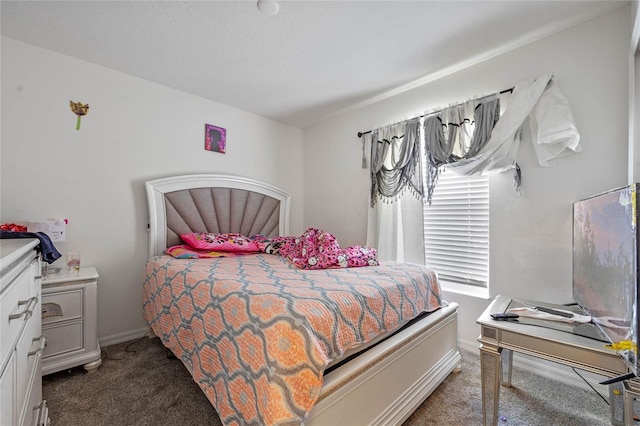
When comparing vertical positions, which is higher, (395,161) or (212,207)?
(395,161)

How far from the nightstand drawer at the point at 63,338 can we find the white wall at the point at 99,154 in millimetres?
549

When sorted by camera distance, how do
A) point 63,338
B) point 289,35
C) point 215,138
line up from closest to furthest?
1. point 63,338
2. point 289,35
3. point 215,138

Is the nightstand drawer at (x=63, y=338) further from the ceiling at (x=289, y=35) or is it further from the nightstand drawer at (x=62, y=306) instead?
the ceiling at (x=289, y=35)

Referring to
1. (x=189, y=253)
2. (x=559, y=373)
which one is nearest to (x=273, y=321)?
(x=189, y=253)

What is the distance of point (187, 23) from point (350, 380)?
8.01 ft

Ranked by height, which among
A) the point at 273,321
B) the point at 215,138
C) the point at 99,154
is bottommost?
the point at 273,321

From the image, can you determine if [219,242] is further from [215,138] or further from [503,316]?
[503,316]

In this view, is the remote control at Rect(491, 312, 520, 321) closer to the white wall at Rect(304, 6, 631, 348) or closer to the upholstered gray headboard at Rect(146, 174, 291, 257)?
the white wall at Rect(304, 6, 631, 348)

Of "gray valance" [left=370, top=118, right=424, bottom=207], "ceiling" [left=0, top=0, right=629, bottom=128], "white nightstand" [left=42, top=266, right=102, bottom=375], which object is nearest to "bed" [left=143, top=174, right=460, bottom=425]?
"white nightstand" [left=42, top=266, right=102, bottom=375]

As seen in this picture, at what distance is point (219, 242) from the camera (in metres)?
2.68

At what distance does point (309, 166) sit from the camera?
158 inches

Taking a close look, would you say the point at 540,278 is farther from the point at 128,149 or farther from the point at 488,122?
the point at 128,149

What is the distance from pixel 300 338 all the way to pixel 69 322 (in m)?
1.94

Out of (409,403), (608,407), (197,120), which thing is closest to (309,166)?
(197,120)
